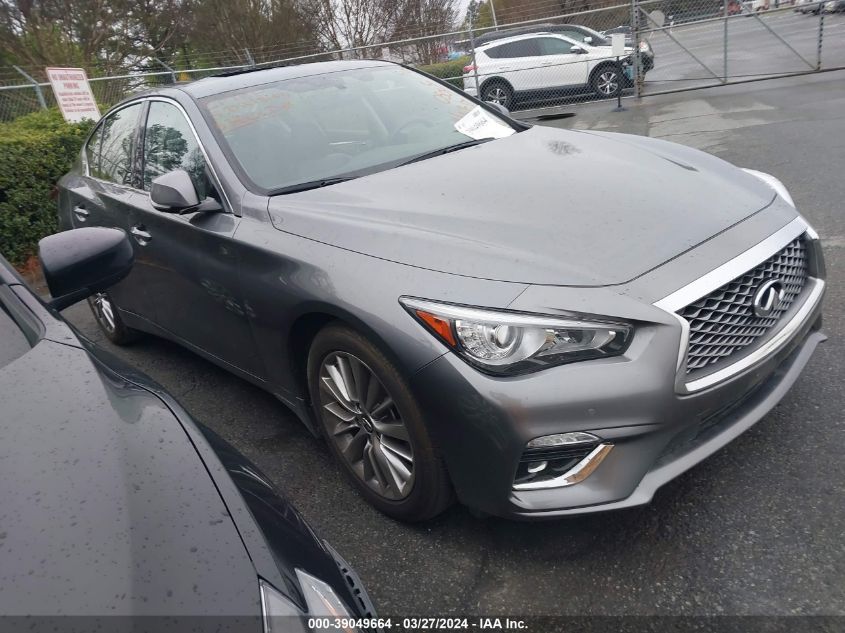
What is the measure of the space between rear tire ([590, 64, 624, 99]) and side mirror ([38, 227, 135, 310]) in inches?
516

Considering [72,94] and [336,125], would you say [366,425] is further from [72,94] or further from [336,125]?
[72,94]

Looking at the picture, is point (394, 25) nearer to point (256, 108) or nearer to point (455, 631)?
point (256, 108)

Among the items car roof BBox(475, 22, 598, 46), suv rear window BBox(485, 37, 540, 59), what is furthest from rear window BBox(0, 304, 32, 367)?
car roof BBox(475, 22, 598, 46)

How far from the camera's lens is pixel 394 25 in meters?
23.1

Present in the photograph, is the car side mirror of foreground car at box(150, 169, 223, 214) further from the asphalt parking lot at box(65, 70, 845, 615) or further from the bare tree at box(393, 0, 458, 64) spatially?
the bare tree at box(393, 0, 458, 64)

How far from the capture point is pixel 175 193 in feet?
9.41

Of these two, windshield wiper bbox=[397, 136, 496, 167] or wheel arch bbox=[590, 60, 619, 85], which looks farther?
wheel arch bbox=[590, 60, 619, 85]

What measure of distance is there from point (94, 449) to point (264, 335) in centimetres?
134

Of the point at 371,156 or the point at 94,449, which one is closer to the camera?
the point at 94,449

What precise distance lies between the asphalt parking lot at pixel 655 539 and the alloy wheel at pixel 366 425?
0.68 feet

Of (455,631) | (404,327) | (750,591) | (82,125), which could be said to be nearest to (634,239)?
(404,327)

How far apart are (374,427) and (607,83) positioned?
42.8 ft

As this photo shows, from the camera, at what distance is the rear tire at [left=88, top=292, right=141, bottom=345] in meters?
4.53

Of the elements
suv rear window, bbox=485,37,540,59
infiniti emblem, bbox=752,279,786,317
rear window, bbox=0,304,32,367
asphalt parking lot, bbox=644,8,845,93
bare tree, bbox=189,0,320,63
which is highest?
bare tree, bbox=189,0,320,63
